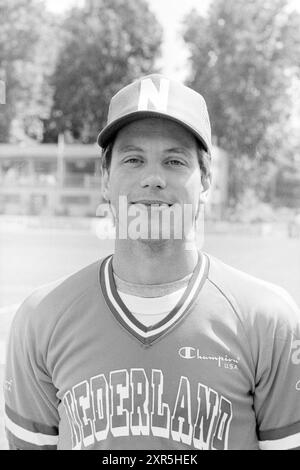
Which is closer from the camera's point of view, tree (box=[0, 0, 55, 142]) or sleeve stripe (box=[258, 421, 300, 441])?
sleeve stripe (box=[258, 421, 300, 441])

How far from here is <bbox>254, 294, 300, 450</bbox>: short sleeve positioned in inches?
73.8

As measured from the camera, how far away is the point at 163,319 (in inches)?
75.0

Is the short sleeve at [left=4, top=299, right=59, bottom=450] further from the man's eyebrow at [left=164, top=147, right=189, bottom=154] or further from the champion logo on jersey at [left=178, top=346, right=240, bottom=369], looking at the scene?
the man's eyebrow at [left=164, top=147, right=189, bottom=154]

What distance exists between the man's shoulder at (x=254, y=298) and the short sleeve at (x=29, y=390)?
548mm

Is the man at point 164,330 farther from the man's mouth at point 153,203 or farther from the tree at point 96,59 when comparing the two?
the tree at point 96,59

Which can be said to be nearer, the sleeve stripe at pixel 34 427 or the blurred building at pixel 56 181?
the sleeve stripe at pixel 34 427

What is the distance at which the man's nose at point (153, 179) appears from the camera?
6.10 ft

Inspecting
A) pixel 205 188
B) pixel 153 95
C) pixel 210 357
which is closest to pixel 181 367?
pixel 210 357

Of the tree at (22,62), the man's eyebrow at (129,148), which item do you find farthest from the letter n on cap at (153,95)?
the tree at (22,62)

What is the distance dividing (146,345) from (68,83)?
48.4 meters

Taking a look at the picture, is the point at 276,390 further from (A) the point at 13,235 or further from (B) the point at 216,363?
(A) the point at 13,235

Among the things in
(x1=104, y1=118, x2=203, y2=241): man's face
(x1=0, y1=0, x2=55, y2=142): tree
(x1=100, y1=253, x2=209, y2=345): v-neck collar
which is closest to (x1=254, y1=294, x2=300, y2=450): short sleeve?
(x1=100, y1=253, x2=209, y2=345): v-neck collar

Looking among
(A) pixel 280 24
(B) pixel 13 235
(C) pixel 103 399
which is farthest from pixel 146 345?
(A) pixel 280 24

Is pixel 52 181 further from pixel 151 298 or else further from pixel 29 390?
pixel 151 298
